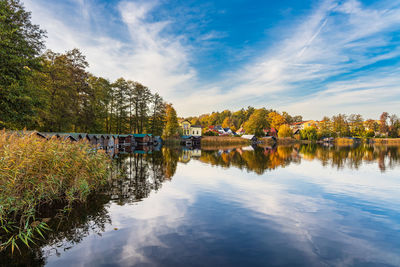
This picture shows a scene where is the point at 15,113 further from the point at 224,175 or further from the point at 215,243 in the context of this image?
the point at 215,243

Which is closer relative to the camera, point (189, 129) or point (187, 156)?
point (187, 156)

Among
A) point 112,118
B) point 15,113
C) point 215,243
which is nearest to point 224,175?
point 215,243

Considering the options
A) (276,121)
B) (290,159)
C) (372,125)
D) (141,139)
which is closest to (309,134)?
(276,121)

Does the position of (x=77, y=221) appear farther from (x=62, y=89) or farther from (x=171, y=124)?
(x=171, y=124)

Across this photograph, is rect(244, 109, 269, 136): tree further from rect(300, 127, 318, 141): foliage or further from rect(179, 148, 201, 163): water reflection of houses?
rect(179, 148, 201, 163): water reflection of houses

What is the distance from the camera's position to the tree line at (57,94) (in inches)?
757

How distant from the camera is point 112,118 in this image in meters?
62.3

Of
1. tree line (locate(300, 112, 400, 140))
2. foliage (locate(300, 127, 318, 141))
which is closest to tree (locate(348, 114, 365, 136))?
tree line (locate(300, 112, 400, 140))

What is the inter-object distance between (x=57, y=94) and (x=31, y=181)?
3338 centimetres

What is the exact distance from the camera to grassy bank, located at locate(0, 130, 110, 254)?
7.14 m

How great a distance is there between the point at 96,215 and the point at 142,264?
16.0ft

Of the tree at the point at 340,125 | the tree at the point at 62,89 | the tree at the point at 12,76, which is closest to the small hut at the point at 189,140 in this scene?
the tree at the point at 62,89

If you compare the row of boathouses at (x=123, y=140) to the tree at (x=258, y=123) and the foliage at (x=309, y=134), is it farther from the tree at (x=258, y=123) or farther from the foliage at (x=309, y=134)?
the foliage at (x=309, y=134)

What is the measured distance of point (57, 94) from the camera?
113 ft
